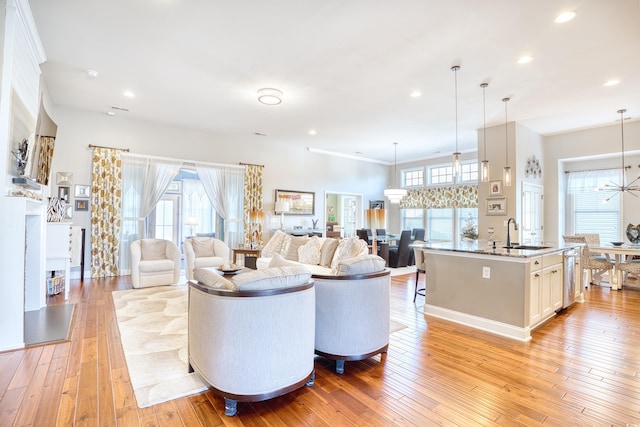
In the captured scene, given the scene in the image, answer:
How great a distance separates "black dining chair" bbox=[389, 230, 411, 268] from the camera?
7.71 meters

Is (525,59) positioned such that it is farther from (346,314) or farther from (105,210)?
(105,210)

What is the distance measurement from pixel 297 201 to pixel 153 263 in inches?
168

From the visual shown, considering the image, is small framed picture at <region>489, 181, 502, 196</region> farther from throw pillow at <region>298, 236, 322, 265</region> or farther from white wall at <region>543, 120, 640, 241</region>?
throw pillow at <region>298, 236, 322, 265</region>

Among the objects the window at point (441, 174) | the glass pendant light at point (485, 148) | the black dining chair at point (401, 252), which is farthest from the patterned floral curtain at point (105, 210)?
the window at point (441, 174)

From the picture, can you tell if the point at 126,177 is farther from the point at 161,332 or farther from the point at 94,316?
the point at 161,332

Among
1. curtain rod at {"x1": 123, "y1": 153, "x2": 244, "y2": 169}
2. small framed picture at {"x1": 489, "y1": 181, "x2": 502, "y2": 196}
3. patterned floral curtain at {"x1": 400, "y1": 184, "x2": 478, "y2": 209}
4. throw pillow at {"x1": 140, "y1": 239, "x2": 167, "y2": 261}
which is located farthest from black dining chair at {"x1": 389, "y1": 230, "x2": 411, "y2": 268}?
throw pillow at {"x1": 140, "y1": 239, "x2": 167, "y2": 261}

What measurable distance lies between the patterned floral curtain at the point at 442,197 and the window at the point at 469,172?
28cm

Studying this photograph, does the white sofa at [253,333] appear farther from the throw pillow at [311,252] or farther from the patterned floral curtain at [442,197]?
the patterned floral curtain at [442,197]

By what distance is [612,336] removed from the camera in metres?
3.45

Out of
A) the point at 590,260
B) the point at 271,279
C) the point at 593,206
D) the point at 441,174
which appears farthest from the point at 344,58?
the point at 593,206

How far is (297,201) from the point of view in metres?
8.87

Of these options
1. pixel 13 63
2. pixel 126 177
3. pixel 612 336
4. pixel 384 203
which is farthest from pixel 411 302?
pixel 384 203

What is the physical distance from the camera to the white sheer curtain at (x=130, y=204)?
6.41 meters

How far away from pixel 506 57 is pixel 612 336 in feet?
11.0
